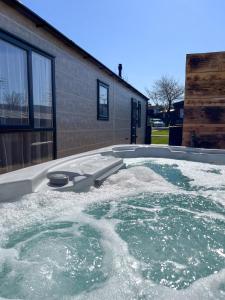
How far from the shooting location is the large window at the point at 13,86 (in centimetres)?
293

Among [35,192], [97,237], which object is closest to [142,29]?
[35,192]

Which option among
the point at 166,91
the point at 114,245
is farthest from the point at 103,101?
the point at 166,91

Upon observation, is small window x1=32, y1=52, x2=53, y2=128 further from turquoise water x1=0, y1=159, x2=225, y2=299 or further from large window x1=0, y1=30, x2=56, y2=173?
turquoise water x1=0, y1=159, x2=225, y2=299

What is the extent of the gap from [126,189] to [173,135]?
4.17m

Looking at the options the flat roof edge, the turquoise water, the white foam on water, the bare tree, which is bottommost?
the turquoise water

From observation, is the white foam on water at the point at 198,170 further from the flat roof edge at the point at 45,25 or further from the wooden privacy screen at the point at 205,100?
the flat roof edge at the point at 45,25

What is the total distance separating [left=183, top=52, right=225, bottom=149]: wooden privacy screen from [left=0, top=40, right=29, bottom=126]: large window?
415 centimetres

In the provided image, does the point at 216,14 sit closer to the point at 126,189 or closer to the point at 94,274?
the point at 126,189

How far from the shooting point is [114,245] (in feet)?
6.35

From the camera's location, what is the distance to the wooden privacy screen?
18.5 ft

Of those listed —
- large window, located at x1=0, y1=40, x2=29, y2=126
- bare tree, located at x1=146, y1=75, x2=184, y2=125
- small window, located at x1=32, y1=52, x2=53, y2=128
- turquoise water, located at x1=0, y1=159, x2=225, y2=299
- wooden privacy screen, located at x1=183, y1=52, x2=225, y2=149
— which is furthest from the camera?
bare tree, located at x1=146, y1=75, x2=184, y2=125

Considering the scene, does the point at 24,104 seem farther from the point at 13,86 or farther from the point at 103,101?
the point at 103,101

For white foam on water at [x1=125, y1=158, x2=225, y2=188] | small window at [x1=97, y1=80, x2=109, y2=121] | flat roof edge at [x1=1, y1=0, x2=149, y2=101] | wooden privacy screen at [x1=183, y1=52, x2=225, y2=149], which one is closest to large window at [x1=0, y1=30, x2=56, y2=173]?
flat roof edge at [x1=1, y1=0, x2=149, y2=101]

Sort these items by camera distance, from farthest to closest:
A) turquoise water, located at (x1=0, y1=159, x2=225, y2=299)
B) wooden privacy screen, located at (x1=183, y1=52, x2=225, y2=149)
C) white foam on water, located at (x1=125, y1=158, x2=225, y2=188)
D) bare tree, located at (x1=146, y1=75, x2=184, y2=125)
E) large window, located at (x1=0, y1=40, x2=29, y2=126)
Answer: bare tree, located at (x1=146, y1=75, x2=184, y2=125)
wooden privacy screen, located at (x1=183, y1=52, x2=225, y2=149)
white foam on water, located at (x1=125, y1=158, x2=225, y2=188)
large window, located at (x1=0, y1=40, x2=29, y2=126)
turquoise water, located at (x1=0, y1=159, x2=225, y2=299)
